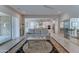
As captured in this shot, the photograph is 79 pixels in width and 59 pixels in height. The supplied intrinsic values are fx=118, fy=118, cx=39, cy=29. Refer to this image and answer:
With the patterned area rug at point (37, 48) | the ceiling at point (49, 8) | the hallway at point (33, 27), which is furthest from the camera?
the patterned area rug at point (37, 48)

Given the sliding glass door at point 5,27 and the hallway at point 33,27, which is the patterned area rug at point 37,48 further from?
the sliding glass door at point 5,27

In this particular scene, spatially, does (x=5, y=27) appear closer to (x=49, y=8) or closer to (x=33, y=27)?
(x=33, y=27)

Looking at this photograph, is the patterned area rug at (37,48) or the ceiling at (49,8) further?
the patterned area rug at (37,48)

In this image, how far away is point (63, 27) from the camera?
8.16m

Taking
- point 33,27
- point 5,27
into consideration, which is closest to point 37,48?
point 33,27

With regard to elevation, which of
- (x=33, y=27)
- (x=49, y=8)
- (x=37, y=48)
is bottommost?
(x=37, y=48)

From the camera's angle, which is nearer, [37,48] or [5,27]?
[37,48]

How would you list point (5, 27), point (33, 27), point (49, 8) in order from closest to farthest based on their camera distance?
point (49, 8)
point (33, 27)
point (5, 27)

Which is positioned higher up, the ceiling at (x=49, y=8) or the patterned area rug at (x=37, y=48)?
the ceiling at (x=49, y=8)

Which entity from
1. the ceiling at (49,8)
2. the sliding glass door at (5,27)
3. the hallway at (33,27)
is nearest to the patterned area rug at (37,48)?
the hallway at (33,27)

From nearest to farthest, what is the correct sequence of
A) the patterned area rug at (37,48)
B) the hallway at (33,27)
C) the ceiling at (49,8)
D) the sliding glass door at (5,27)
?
1. the ceiling at (49,8)
2. the hallway at (33,27)
3. the patterned area rug at (37,48)
4. the sliding glass door at (5,27)

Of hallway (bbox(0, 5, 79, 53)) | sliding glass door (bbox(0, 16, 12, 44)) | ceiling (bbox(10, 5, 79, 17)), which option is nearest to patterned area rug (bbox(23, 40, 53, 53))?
hallway (bbox(0, 5, 79, 53))

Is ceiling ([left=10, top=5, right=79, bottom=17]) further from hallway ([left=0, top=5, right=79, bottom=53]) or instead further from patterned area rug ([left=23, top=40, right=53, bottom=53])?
patterned area rug ([left=23, top=40, right=53, bottom=53])
